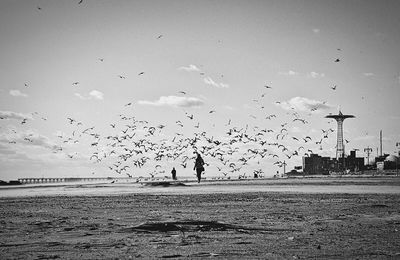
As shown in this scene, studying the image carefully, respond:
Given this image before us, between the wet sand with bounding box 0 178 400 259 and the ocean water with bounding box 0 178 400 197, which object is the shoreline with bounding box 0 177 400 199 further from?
the wet sand with bounding box 0 178 400 259

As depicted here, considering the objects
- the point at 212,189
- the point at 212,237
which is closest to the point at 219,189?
the point at 212,189

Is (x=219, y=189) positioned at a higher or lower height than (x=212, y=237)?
lower

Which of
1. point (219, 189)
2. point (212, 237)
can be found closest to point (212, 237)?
point (212, 237)

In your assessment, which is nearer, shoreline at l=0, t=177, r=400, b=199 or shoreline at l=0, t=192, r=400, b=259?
shoreline at l=0, t=192, r=400, b=259

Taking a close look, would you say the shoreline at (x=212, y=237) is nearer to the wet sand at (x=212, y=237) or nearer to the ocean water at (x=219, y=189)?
the wet sand at (x=212, y=237)

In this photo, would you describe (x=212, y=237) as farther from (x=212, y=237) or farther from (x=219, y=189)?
(x=219, y=189)

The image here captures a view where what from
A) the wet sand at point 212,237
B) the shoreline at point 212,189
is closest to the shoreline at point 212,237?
the wet sand at point 212,237

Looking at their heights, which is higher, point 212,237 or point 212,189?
point 212,237

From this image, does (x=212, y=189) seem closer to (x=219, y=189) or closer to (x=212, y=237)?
(x=219, y=189)

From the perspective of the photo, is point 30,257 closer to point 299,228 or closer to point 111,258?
point 111,258

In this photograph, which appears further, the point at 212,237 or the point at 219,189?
the point at 219,189

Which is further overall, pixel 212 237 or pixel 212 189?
pixel 212 189

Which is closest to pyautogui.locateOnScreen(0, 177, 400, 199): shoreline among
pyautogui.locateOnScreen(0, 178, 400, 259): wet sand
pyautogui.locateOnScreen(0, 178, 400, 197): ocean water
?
pyautogui.locateOnScreen(0, 178, 400, 197): ocean water

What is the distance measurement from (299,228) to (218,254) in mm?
3615
